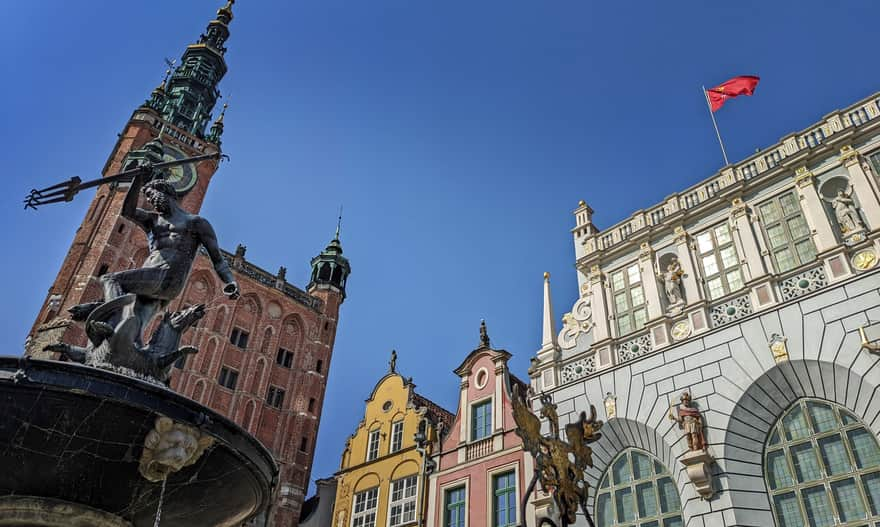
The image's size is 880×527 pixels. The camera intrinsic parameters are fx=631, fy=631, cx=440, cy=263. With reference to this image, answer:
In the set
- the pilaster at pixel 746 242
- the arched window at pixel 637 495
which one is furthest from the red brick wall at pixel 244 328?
the pilaster at pixel 746 242

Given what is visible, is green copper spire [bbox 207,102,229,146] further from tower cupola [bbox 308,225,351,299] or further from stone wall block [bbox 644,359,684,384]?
stone wall block [bbox 644,359,684,384]

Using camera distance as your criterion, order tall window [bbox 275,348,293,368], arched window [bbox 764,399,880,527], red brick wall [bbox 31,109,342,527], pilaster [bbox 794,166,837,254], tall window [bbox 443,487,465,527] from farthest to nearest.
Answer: tall window [bbox 275,348,293,368]
red brick wall [bbox 31,109,342,527]
tall window [bbox 443,487,465,527]
pilaster [bbox 794,166,837,254]
arched window [bbox 764,399,880,527]

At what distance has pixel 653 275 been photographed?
18.7m

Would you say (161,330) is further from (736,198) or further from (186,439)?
(736,198)

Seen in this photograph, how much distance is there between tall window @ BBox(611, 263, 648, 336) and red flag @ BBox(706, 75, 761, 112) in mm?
5984

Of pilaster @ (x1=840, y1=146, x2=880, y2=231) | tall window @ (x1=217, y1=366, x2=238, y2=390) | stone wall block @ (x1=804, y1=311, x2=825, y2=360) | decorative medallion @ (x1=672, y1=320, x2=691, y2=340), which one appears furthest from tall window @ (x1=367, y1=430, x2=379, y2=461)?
pilaster @ (x1=840, y1=146, x2=880, y2=231)

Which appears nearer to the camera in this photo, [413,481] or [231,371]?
[413,481]

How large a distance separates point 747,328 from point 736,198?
14.1 feet

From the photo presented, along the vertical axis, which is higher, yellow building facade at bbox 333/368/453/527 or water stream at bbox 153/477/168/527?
yellow building facade at bbox 333/368/453/527

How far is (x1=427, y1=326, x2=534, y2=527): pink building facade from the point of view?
19.2 meters

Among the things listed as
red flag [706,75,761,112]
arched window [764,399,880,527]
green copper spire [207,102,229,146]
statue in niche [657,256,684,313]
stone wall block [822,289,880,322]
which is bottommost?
arched window [764,399,880,527]

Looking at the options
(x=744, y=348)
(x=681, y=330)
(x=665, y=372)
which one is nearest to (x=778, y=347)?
(x=744, y=348)

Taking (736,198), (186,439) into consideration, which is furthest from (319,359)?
(186,439)

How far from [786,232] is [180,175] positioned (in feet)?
119
